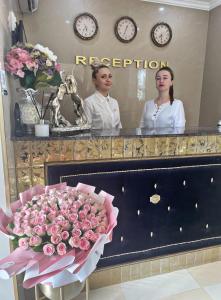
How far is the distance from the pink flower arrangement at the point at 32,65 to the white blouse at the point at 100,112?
3.45 feet

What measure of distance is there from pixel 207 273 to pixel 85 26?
2.92m

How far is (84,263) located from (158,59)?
2.96 meters

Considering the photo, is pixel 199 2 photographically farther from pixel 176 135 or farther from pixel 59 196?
pixel 59 196

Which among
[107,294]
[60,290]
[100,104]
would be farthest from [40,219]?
[100,104]

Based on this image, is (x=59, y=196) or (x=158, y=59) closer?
(x=59, y=196)

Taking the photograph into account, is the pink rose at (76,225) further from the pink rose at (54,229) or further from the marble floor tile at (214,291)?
the marble floor tile at (214,291)

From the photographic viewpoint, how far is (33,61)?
1.23 m

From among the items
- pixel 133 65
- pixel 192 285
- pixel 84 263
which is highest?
pixel 133 65

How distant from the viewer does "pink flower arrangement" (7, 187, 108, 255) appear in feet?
2.33

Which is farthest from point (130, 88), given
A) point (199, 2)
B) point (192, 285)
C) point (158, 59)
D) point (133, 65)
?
point (192, 285)

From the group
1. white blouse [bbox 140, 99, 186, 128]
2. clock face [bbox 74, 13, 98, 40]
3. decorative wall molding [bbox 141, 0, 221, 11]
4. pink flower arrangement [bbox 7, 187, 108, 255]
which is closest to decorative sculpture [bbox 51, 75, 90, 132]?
pink flower arrangement [bbox 7, 187, 108, 255]

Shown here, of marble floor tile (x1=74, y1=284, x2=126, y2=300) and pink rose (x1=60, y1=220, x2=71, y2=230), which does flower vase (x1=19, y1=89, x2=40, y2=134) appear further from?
marble floor tile (x1=74, y1=284, x2=126, y2=300)

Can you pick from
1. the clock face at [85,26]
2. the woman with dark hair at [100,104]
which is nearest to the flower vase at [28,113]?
the woman with dark hair at [100,104]

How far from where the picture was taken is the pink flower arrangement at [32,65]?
1212 millimetres
